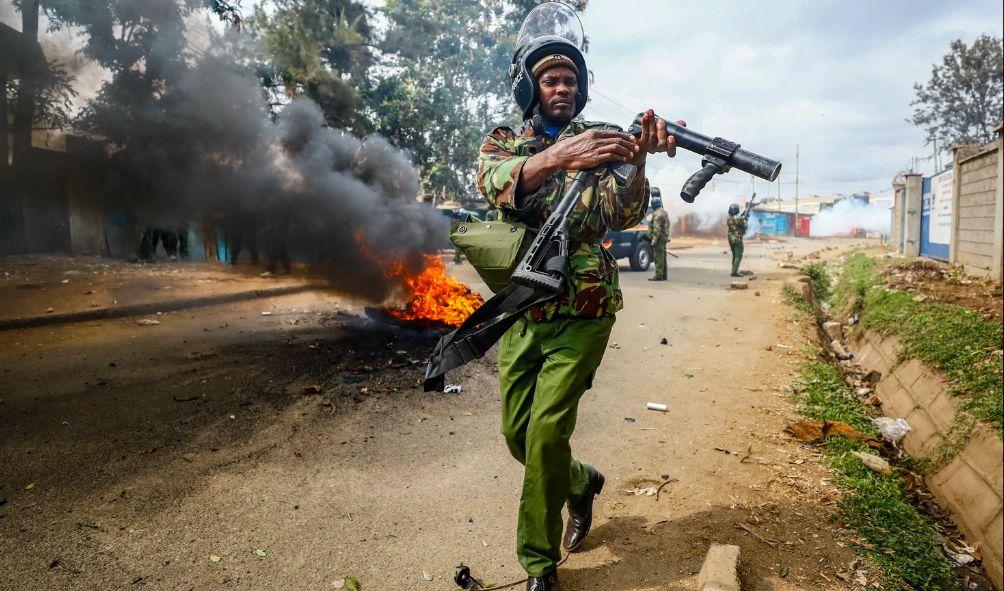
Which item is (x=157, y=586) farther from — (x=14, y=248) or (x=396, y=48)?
(x=396, y=48)

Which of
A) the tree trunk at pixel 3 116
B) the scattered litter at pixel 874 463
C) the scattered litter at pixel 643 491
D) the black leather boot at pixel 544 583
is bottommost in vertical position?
the scattered litter at pixel 643 491

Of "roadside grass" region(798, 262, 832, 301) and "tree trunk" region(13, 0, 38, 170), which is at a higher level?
"tree trunk" region(13, 0, 38, 170)

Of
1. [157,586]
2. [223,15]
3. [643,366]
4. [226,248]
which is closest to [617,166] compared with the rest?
[157,586]

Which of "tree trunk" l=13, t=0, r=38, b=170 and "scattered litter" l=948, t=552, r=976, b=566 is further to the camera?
"tree trunk" l=13, t=0, r=38, b=170

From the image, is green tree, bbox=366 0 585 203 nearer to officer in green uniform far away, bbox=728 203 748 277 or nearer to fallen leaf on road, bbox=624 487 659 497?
officer in green uniform far away, bbox=728 203 748 277

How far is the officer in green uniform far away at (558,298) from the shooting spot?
195cm

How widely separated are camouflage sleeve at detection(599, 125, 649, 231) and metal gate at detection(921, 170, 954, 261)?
10.1m

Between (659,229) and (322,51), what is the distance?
873 cm

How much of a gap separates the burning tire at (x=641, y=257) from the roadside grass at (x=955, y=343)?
699 centimetres

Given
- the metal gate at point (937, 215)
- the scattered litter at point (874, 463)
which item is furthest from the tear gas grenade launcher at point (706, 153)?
the metal gate at point (937, 215)

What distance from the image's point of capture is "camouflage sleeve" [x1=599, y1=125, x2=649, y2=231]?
6.73ft

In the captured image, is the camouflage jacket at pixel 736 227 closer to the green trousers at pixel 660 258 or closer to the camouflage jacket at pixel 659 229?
the camouflage jacket at pixel 659 229

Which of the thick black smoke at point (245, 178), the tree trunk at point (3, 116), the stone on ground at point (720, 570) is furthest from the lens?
the thick black smoke at point (245, 178)

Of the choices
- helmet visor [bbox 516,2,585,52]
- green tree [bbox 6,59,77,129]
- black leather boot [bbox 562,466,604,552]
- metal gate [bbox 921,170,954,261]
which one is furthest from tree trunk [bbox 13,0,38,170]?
metal gate [bbox 921,170,954,261]
